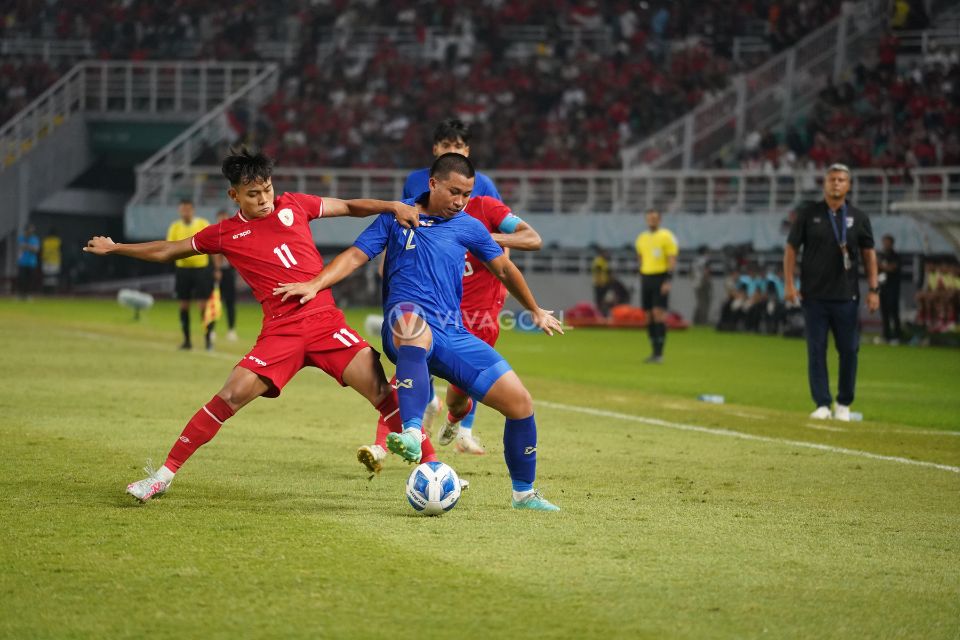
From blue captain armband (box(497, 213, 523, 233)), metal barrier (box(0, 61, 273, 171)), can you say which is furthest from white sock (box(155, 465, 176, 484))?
metal barrier (box(0, 61, 273, 171))

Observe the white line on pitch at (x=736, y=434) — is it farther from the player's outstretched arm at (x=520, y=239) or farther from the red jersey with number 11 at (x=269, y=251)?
the red jersey with number 11 at (x=269, y=251)

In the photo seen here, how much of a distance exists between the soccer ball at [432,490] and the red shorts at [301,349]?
954 mm

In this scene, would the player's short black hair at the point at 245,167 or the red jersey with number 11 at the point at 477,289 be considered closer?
the player's short black hair at the point at 245,167

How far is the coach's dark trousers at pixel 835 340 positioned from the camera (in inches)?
523

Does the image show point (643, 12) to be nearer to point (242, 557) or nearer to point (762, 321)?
point (762, 321)

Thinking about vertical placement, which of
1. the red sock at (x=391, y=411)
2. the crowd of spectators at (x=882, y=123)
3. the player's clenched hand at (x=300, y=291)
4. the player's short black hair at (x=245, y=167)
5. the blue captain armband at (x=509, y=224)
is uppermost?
the crowd of spectators at (x=882, y=123)

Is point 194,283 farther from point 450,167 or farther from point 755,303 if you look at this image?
point 450,167

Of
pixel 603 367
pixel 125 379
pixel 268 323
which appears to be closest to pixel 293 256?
pixel 268 323

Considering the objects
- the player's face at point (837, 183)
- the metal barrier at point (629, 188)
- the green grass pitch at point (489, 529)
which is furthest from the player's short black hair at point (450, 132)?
the metal barrier at point (629, 188)

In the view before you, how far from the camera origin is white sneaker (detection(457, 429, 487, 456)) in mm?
10328

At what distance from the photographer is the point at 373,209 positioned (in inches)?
313

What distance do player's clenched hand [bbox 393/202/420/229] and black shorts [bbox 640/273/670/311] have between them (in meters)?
13.6

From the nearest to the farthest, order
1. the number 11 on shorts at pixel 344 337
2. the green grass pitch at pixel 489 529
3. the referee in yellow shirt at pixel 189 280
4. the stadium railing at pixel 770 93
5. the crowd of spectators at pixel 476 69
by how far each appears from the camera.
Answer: the green grass pitch at pixel 489 529
the number 11 on shorts at pixel 344 337
the referee in yellow shirt at pixel 189 280
the stadium railing at pixel 770 93
the crowd of spectators at pixel 476 69

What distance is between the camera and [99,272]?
154ft
